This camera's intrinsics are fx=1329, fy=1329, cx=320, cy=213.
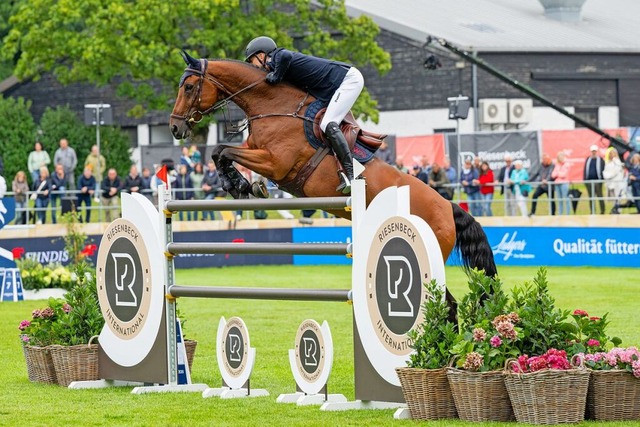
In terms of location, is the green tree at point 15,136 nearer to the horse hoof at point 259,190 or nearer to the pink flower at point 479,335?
the horse hoof at point 259,190

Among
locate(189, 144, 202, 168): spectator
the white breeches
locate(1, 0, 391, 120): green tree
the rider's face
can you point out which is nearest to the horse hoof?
the white breeches

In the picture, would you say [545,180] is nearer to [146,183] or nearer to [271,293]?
[146,183]

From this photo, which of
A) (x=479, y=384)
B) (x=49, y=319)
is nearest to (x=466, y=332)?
(x=479, y=384)

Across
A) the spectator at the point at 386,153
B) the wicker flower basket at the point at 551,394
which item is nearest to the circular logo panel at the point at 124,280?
the wicker flower basket at the point at 551,394

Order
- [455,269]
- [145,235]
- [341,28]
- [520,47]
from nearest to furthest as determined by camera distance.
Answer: [145,235] < [455,269] < [341,28] < [520,47]

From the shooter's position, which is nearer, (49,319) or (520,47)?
(49,319)

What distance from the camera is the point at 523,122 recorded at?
38.9 m

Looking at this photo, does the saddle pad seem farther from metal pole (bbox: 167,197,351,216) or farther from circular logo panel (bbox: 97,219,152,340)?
circular logo panel (bbox: 97,219,152,340)

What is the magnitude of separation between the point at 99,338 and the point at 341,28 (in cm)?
2781

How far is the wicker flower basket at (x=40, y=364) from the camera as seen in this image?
10500mm

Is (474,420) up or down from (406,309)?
down

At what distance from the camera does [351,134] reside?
425 inches

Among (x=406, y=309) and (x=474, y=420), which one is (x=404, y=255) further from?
(x=474, y=420)

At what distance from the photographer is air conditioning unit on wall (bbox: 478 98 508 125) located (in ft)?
124
